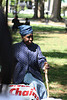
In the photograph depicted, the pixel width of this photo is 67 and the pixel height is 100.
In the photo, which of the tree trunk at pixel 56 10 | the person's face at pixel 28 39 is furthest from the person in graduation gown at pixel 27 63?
the tree trunk at pixel 56 10

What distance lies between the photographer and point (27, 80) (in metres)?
5.21

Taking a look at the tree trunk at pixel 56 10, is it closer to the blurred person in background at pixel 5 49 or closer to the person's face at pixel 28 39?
the person's face at pixel 28 39

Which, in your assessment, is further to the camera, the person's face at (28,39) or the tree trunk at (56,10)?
the tree trunk at (56,10)

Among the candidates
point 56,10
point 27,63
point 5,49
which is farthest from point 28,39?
point 56,10

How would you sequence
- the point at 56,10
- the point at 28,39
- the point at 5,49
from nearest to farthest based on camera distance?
the point at 5,49 → the point at 28,39 → the point at 56,10

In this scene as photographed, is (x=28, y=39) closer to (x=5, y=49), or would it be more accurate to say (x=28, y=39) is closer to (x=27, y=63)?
(x=27, y=63)

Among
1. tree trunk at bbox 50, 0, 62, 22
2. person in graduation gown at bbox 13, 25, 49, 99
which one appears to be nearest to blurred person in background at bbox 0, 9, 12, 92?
person in graduation gown at bbox 13, 25, 49, 99

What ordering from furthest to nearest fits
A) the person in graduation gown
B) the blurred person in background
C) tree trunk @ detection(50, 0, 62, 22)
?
tree trunk @ detection(50, 0, 62, 22), the person in graduation gown, the blurred person in background

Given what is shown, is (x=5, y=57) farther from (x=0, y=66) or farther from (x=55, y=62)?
(x=55, y=62)

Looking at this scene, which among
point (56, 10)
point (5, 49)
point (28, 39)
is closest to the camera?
point (5, 49)

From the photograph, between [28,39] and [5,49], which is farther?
[28,39]

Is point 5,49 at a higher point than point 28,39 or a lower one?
higher

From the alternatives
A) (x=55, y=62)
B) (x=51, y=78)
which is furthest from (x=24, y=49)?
(x=55, y=62)

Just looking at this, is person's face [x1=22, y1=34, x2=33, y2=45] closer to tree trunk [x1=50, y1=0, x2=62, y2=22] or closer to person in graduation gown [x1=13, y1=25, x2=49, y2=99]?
person in graduation gown [x1=13, y1=25, x2=49, y2=99]
